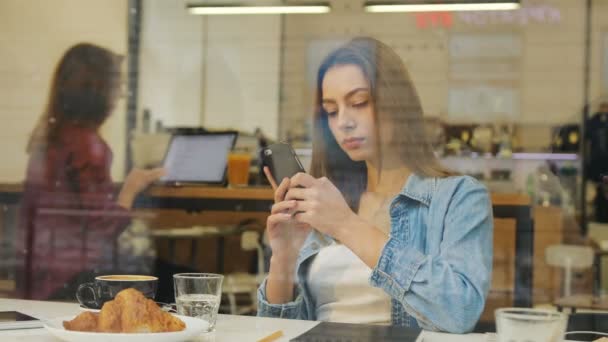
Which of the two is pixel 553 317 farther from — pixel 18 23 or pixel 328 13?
pixel 18 23

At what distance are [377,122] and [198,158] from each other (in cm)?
116

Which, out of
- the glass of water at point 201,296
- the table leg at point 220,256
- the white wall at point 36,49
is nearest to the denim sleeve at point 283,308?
the glass of water at point 201,296

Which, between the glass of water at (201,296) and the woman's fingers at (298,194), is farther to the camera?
the woman's fingers at (298,194)

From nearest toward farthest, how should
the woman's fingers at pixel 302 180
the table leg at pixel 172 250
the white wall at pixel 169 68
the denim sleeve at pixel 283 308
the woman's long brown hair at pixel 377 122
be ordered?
the denim sleeve at pixel 283 308 < the woman's fingers at pixel 302 180 < the woman's long brown hair at pixel 377 122 < the table leg at pixel 172 250 < the white wall at pixel 169 68

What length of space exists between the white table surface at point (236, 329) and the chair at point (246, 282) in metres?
1.49

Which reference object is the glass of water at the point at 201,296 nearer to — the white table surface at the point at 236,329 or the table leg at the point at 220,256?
the white table surface at the point at 236,329

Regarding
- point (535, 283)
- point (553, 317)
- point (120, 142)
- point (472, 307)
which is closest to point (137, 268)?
point (120, 142)

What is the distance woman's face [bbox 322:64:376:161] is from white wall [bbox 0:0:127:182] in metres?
1.53

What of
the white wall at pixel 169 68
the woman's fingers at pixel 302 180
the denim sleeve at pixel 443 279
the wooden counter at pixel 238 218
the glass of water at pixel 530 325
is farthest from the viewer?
the white wall at pixel 169 68

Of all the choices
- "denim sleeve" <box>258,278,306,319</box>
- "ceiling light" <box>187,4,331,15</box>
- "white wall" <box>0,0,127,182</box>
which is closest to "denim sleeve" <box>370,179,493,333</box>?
"denim sleeve" <box>258,278,306,319</box>

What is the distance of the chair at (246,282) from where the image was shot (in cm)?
318

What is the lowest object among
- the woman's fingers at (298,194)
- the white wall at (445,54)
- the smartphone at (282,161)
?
the woman's fingers at (298,194)

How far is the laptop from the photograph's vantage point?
312 centimetres

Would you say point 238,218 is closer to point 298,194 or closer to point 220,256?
point 220,256
